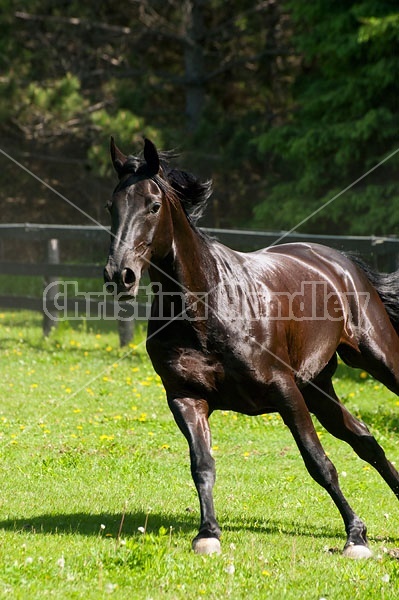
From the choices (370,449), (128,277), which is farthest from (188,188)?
(370,449)

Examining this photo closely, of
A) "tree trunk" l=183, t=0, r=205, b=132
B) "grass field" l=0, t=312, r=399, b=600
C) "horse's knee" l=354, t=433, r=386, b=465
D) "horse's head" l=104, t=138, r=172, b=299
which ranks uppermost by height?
"tree trunk" l=183, t=0, r=205, b=132

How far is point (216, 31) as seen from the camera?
2320 centimetres

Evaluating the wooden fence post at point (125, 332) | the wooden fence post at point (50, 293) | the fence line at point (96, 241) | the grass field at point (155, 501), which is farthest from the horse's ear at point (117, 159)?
the wooden fence post at point (50, 293)

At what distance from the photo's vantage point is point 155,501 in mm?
6586

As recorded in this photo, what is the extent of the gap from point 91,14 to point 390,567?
22537 millimetres

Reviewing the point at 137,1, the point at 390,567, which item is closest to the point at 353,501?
the point at 390,567

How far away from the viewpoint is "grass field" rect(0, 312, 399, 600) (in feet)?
14.7

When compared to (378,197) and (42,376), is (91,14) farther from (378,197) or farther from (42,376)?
(42,376)

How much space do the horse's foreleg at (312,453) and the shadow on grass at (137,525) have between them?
289 millimetres

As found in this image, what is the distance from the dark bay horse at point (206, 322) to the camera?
505cm

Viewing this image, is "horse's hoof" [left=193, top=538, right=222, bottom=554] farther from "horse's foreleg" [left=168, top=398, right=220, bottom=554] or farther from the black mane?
the black mane

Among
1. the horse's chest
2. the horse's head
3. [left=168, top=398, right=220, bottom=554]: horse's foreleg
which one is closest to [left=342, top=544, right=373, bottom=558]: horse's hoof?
[left=168, top=398, right=220, bottom=554]: horse's foreleg

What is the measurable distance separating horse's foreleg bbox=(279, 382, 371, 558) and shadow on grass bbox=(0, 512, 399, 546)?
0.29 m

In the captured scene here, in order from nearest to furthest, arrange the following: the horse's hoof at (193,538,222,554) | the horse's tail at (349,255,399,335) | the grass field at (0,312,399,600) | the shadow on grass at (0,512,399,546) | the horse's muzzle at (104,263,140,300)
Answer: the grass field at (0,312,399,600)
the horse's muzzle at (104,263,140,300)
the horse's hoof at (193,538,222,554)
the shadow on grass at (0,512,399,546)
the horse's tail at (349,255,399,335)
